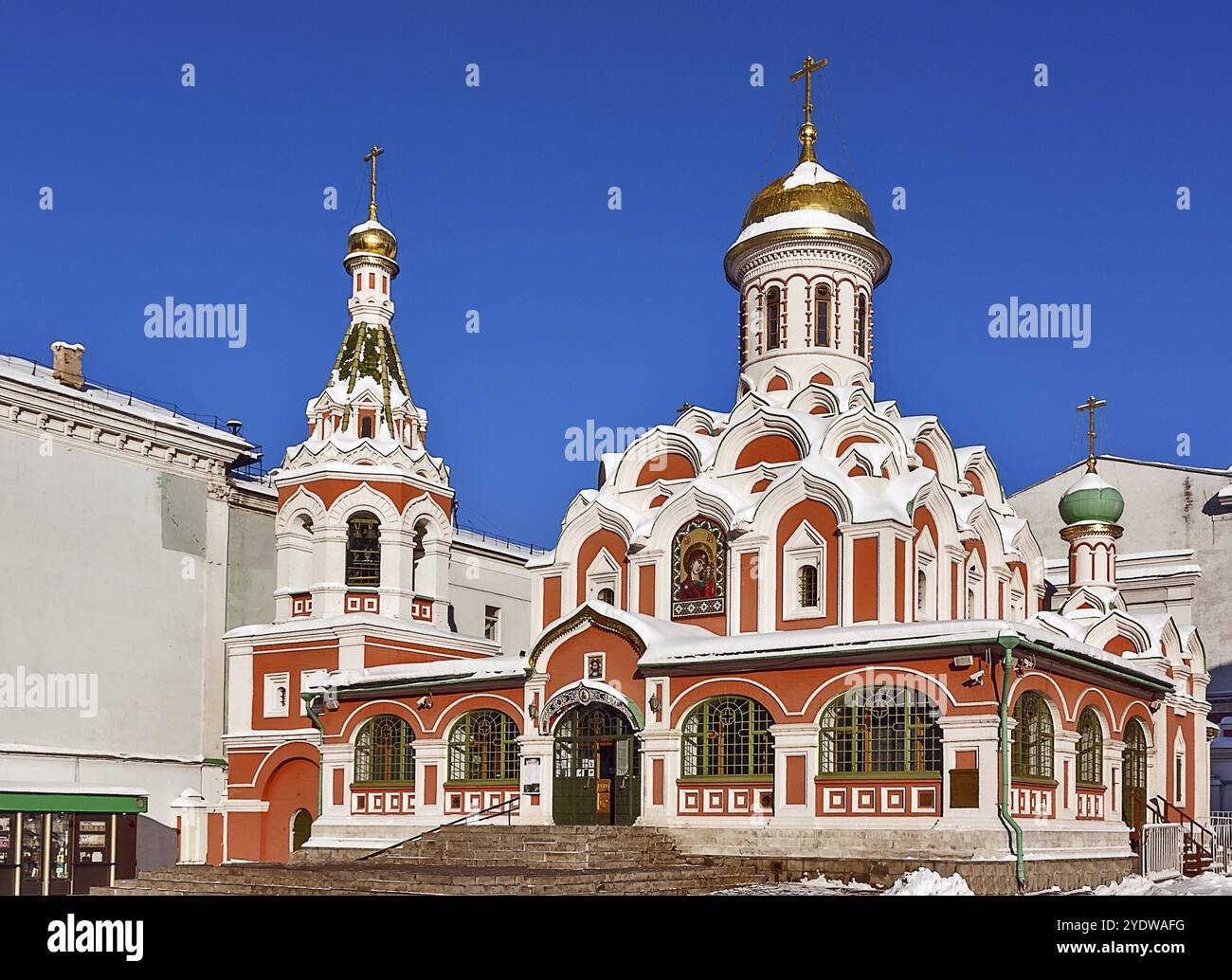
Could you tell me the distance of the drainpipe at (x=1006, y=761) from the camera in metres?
17.7

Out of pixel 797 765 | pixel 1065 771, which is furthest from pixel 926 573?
pixel 797 765

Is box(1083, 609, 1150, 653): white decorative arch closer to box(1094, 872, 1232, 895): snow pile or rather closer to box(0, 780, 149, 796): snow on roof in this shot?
box(1094, 872, 1232, 895): snow pile

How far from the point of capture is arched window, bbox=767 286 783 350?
26.0 meters

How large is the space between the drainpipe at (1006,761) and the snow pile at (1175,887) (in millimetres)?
1425

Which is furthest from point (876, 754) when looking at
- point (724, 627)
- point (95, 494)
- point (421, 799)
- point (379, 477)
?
point (95, 494)

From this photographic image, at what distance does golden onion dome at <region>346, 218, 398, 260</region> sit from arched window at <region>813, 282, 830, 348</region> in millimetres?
8125

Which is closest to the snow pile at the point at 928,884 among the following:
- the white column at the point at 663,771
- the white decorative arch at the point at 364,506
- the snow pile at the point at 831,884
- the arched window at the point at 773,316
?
the snow pile at the point at 831,884

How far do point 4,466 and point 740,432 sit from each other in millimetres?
12154

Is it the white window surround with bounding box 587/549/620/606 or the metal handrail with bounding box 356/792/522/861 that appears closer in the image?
the metal handrail with bounding box 356/792/522/861

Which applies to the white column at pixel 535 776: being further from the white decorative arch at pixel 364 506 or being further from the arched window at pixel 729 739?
the white decorative arch at pixel 364 506

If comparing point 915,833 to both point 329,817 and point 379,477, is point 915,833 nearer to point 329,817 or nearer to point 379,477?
point 329,817

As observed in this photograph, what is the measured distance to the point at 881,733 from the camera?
19.1m

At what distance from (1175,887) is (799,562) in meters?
6.83

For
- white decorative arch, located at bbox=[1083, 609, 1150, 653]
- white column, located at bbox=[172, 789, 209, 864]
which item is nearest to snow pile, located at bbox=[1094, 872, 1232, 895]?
white decorative arch, located at bbox=[1083, 609, 1150, 653]
